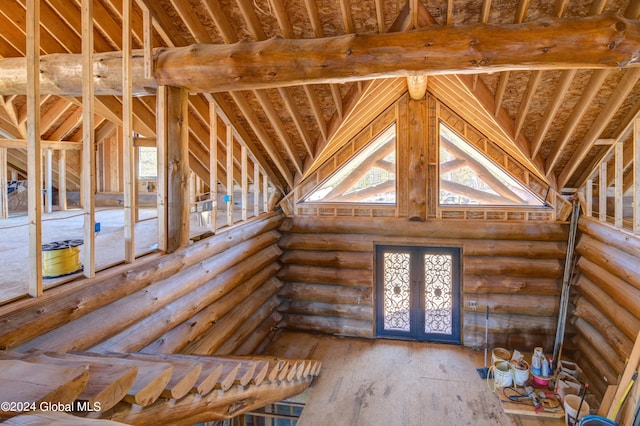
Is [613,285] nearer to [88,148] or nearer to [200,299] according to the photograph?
[200,299]

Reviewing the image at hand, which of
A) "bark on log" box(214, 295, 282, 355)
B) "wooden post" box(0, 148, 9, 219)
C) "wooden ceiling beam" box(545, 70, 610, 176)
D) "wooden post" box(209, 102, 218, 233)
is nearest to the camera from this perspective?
"wooden ceiling beam" box(545, 70, 610, 176)

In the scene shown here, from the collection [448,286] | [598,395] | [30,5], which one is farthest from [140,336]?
[598,395]

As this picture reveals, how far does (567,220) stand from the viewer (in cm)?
699

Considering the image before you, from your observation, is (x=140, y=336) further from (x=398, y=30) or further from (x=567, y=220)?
(x=567, y=220)

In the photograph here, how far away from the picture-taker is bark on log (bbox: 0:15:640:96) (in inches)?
141

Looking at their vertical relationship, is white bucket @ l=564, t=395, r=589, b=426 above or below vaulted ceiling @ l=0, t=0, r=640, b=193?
below

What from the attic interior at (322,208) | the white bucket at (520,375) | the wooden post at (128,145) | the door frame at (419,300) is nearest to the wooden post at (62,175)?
the attic interior at (322,208)

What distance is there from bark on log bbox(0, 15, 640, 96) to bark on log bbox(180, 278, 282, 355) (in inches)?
125

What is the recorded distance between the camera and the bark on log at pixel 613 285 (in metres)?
4.94

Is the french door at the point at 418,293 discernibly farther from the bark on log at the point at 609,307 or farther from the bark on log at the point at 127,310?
the bark on log at the point at 127,310

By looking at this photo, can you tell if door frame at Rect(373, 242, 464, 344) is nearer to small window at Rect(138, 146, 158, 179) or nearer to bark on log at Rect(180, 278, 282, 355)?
bark on log at Rect(180, 278, 282, 355)

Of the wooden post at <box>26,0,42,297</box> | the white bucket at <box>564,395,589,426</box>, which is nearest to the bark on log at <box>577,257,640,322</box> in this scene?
the white bucket at <box>564,395,589,426</box>

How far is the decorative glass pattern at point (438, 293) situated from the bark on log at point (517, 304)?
14.5 inches

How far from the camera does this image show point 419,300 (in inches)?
299
